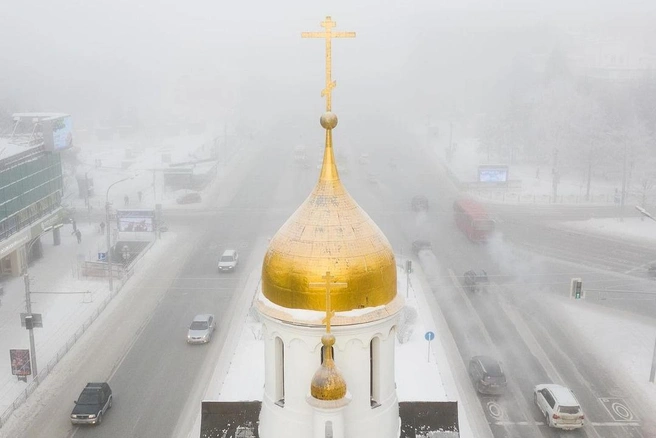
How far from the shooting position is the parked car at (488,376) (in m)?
30.5

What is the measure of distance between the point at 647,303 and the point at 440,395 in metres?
18.7

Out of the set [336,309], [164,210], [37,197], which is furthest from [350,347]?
[164,210]

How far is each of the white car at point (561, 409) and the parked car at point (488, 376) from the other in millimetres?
2066

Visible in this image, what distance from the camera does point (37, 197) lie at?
173 ft

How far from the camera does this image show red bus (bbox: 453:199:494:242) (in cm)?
5412

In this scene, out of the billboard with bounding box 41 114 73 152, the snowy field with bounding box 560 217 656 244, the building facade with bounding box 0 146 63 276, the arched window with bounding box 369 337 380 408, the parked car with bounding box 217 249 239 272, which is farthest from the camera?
the snowy field with bounding box 560 217 656 244

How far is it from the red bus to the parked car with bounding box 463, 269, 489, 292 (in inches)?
343

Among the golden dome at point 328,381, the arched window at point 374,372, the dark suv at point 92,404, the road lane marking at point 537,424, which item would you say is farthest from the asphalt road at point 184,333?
the golden dome at point 328,381

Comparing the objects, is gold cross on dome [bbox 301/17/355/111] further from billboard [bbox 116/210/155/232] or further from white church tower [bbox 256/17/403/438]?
billboard [bbox 116/210/155/232]

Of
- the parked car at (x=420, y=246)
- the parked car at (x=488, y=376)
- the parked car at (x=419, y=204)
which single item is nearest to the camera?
the parked car at (x=488, y=376)

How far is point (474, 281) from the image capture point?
4450 centimetres

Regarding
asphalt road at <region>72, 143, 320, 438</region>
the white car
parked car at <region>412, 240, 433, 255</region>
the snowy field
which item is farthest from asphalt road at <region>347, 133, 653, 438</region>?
asphalt road at <region>72, 143, 320, 438</region>

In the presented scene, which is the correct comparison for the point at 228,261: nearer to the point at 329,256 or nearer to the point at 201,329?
the point at 201,329

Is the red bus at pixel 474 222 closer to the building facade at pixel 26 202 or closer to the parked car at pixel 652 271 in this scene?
the parked car at pixel 652 271
